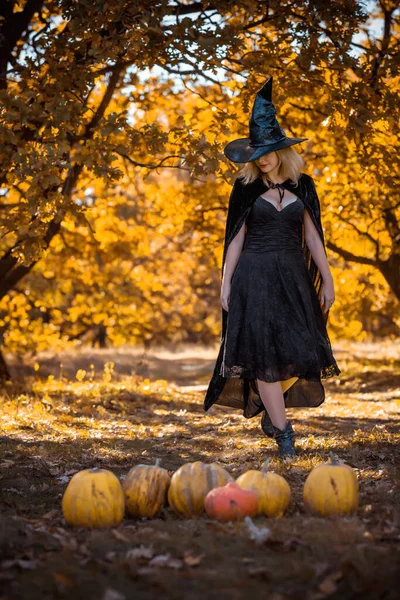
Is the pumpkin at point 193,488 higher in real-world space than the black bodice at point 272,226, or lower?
lower

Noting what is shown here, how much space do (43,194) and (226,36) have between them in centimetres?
226

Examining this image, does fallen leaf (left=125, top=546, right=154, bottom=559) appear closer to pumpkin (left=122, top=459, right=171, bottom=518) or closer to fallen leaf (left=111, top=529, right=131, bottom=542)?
fallen leaf (left=111, top=529, right=131, bottom=542)

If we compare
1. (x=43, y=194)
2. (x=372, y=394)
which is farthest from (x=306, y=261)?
(x=372, y=394)

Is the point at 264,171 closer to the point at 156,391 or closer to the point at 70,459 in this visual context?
the point at 70,459

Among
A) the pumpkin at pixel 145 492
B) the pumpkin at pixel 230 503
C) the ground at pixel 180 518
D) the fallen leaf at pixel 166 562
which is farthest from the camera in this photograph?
the pumpkin at pixel 145 492

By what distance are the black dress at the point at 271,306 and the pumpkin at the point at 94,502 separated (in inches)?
69.2

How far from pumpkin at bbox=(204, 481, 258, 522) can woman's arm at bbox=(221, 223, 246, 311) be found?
75.0 inches

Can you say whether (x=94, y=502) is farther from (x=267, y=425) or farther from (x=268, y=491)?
(x=267, y=425)

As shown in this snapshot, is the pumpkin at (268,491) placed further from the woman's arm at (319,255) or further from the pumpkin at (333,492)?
the woman's arm at (319,255)

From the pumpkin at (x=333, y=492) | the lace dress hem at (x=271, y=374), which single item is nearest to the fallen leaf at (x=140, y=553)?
the pumpkin at (x=333, y=492)

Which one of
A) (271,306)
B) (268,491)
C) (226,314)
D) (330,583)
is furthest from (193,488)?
(226,314)

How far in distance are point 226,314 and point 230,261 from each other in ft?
1.44

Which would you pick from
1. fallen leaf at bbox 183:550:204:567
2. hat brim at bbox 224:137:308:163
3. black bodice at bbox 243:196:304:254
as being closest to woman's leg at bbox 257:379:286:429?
black bodice at bbox 243:196:304:254

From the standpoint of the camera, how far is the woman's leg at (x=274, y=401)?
4.98 metres
